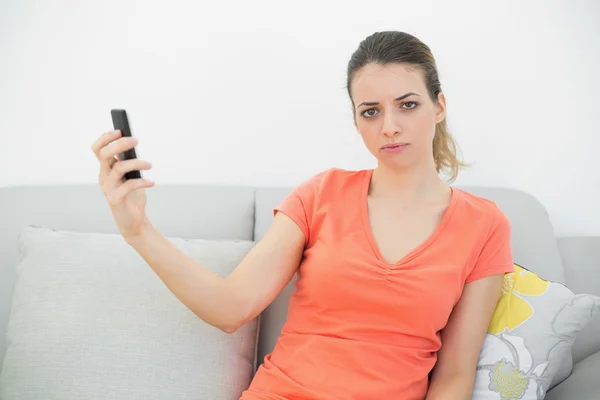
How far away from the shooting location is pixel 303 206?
1.37 meters

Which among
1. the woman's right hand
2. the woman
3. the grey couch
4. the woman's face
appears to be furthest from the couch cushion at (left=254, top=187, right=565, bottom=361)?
the woman's right hand

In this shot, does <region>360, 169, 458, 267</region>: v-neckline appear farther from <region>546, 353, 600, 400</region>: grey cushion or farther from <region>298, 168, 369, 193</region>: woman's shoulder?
<region>546, 353, 600, 400</region>: grey cushion

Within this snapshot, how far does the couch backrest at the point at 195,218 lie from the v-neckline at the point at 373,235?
30 cm

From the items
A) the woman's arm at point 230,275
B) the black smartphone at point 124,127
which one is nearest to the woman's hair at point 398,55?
the woman's arm at point 230,275

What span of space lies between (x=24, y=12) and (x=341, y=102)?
38.6 inches

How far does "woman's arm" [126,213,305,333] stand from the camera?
111 cm

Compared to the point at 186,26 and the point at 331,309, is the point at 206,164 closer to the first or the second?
the point at 186,26

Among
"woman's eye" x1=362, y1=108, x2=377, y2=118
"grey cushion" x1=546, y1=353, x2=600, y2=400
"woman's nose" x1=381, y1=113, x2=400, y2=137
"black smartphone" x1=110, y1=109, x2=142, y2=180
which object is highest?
"black smartphone" x1=110, y1=109, x2=142, y2=180

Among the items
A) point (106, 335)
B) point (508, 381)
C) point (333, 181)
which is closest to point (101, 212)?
point (106, 335)

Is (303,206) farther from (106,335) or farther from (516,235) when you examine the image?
(516,235)

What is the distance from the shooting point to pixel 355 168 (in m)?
1.85

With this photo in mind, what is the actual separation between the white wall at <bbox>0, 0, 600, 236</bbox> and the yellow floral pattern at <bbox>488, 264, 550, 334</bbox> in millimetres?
545

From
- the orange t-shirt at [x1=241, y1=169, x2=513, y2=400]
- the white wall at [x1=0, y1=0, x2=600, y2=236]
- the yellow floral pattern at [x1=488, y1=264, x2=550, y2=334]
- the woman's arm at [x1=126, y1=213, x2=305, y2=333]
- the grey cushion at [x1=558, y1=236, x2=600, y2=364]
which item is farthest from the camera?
the white wall at [x1=0, y1=0, x2=600, y2=236]

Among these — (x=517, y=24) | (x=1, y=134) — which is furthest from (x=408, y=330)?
(x=1, y=134)
